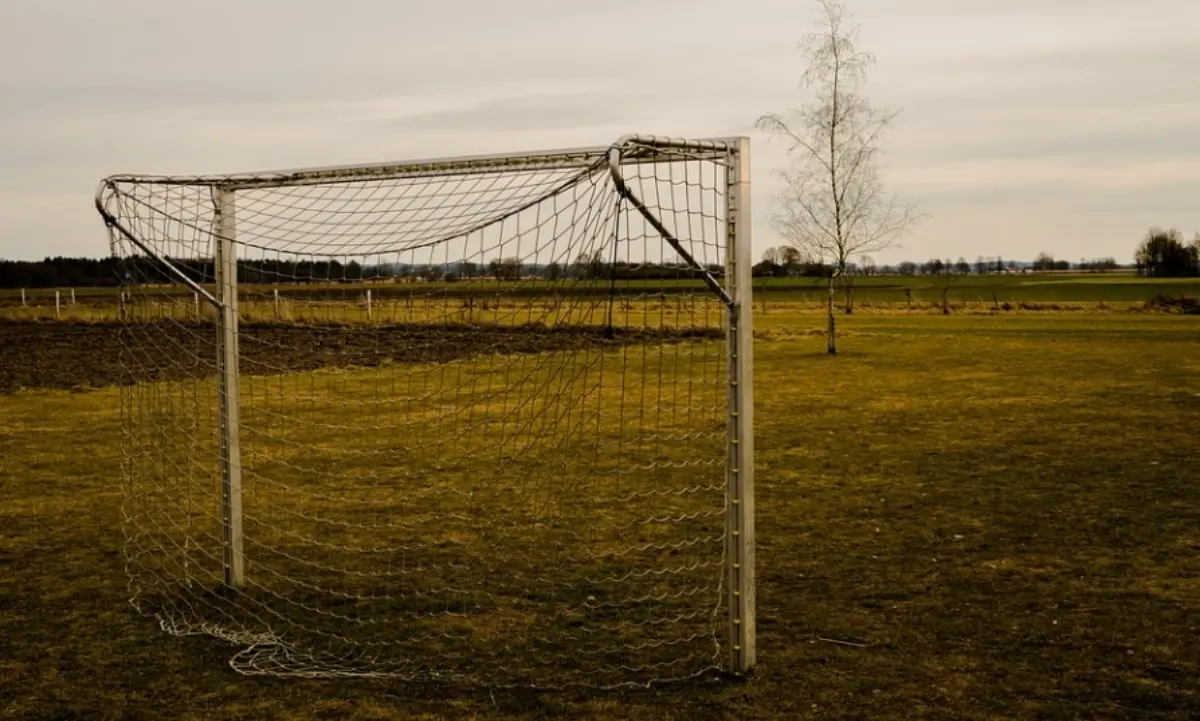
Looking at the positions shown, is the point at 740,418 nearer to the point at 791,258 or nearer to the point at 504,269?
the point at 504,269

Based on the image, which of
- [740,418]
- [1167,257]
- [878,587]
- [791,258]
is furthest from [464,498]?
Answer: [1167,257]

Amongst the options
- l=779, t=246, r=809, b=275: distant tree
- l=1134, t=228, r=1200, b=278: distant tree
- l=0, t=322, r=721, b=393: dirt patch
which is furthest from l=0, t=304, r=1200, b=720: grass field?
l=1134, t=228, r=1200, b=278: distant tree

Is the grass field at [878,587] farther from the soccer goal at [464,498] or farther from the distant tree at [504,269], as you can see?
the distant tree at [504,269]

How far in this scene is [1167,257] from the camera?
8062 centimetres

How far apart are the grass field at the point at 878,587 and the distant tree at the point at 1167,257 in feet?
238

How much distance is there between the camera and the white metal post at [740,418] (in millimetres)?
4121

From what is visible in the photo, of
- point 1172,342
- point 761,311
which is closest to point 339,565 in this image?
point 1172,342

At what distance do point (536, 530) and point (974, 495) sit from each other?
3.08m

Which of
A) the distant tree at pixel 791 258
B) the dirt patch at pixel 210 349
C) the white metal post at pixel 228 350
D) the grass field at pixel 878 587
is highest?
the distant tree at pixel 791 258

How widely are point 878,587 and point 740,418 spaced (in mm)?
1792

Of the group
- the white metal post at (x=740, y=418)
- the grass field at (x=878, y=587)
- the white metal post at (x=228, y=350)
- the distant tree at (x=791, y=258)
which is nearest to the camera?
the grass field at (x=878, y=587)

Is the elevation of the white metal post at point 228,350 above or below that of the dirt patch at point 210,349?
above

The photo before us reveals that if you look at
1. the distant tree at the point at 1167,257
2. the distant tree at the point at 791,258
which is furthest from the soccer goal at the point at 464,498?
the distant tree at the point at 1167,257

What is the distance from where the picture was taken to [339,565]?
6035 mm
